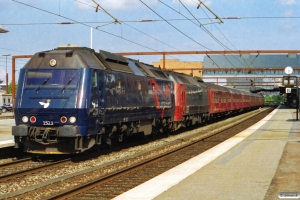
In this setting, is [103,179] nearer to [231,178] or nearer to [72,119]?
[231,178]

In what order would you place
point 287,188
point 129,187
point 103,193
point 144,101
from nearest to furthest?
1. point 287,188
2. point 103,193
3. point 129,187
4. point 144,101

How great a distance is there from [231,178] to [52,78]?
6.91 meters

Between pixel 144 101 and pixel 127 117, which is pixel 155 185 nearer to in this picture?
pixel 127 117

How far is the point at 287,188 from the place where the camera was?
9.07 m

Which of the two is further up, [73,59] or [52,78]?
[73,59]

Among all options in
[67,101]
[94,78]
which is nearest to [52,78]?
[67,101]

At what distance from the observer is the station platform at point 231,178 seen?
870 centimetres

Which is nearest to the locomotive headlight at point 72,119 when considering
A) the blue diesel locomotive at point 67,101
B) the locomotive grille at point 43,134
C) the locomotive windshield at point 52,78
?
the blue diesel locomotive at point 67,101

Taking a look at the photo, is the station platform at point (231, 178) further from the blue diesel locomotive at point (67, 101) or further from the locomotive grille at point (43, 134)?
the locomotive grille at point (43, 134)

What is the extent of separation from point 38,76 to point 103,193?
20.6 feet

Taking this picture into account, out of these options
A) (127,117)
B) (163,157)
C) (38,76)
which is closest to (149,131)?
(127,117)

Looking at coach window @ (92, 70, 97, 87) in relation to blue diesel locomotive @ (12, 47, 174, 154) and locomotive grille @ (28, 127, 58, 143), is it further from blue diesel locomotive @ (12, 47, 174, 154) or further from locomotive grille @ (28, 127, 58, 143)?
locomotive grille @ (28, 127, 58, 143)

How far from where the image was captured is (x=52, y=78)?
14688mm

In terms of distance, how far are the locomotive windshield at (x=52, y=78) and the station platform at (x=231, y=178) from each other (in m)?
4.42
